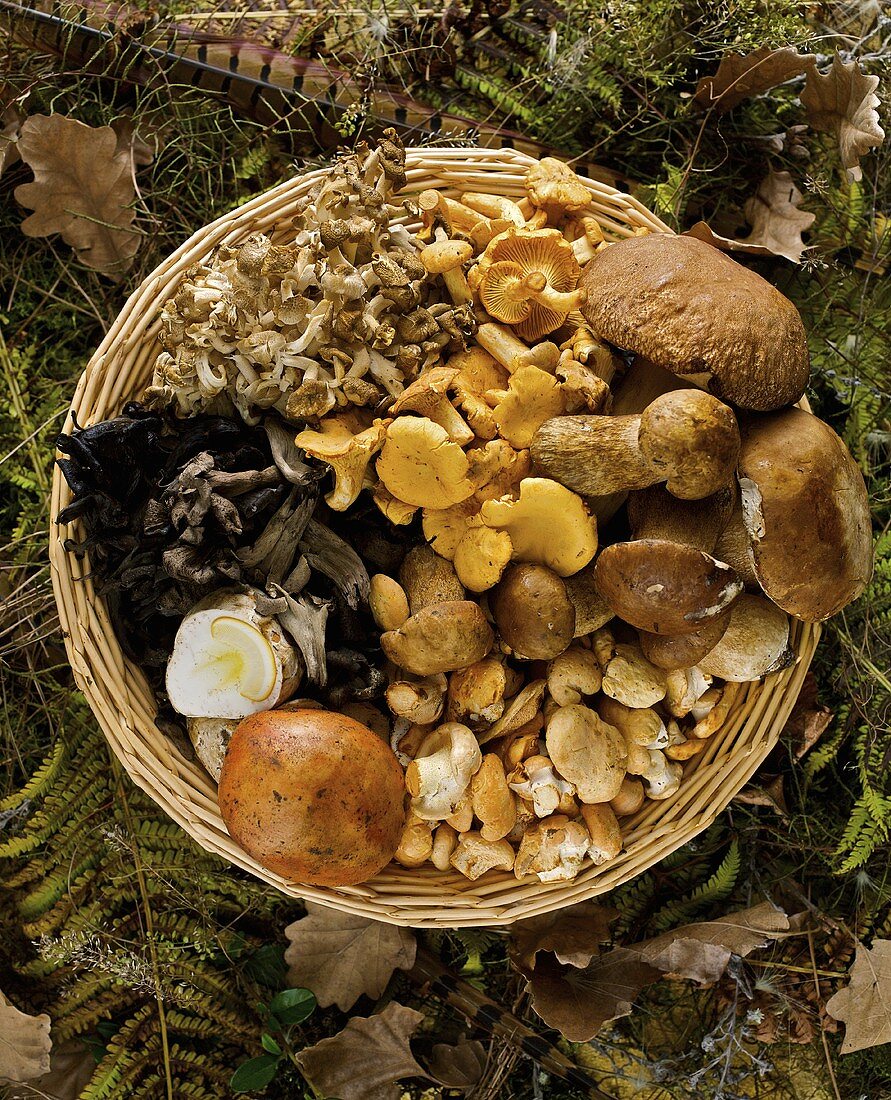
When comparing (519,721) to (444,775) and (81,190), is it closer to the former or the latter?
(444,775)

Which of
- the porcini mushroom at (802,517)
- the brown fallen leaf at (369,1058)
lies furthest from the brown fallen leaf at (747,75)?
the brown fallen leaf at (369,1058)

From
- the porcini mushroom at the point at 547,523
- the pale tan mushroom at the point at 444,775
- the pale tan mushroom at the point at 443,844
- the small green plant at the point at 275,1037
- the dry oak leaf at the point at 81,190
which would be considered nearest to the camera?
the porcini mushroom at the point at 547,523

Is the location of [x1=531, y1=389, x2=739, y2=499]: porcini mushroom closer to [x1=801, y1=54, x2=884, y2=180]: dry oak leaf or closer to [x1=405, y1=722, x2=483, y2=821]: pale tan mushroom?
[x1=405, y1=722, x2=483, y2=821]: pale tan mushroom

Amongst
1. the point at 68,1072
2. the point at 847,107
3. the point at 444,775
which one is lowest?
the point at 68,1072

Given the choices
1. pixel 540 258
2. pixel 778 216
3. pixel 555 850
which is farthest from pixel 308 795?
pixel 778 216

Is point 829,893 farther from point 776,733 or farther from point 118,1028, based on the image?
point 118,1028

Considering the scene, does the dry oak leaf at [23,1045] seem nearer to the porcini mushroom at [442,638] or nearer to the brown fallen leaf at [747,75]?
the porcini mushroom at [442,638]

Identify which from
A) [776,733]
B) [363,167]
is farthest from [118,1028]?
[363,167]
